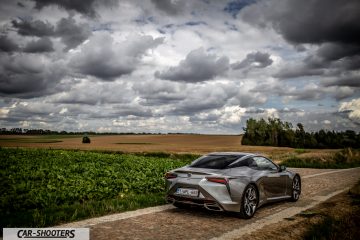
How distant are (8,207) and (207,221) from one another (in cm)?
486

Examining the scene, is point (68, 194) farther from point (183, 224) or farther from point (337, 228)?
point (337, 228)

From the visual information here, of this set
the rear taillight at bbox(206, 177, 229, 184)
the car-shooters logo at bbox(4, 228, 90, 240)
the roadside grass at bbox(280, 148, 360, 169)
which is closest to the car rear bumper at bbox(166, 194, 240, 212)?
the rear taillight at bbox(206, 177, 229, 184)

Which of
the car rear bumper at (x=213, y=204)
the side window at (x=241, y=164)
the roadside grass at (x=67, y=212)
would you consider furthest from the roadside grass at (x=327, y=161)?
the car rear bumper at (x=213, y=204)

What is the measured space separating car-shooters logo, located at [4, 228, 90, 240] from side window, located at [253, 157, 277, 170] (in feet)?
15.7

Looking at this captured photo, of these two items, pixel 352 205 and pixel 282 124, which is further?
pixel 282 124

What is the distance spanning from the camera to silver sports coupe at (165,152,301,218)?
22.8 feet

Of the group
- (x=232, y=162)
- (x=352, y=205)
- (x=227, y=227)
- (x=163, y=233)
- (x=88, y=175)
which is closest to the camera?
(x=163, y=233)

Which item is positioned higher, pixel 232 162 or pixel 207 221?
pixel 232 162

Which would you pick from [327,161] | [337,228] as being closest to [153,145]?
[327,161]

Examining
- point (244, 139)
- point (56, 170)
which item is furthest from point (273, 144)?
point (56, 170)

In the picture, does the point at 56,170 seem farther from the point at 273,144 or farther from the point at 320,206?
the point at 273,144

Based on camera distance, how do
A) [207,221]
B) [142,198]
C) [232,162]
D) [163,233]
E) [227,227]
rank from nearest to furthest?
1. [163,233]
2. [227,227]
3. [207,221]
4. [232,162]
5. [142,198]

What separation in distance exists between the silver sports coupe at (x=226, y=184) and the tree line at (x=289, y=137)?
7804 centimetres

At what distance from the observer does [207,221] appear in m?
7.12
